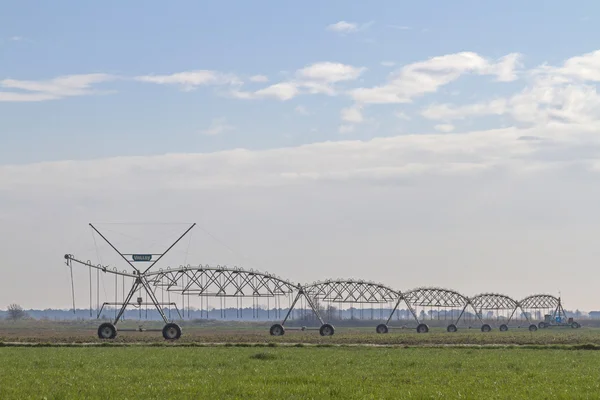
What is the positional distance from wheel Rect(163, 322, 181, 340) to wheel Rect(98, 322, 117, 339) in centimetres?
463

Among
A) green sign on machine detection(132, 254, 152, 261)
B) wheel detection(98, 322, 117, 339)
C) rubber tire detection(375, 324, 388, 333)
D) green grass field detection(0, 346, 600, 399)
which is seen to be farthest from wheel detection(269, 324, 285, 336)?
green grass field detection(0, 346, 600, 399)

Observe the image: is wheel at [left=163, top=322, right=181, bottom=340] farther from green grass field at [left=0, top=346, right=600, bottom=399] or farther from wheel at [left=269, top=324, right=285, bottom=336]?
green grass field at [left=0, top=346, right=600, bottom=399]

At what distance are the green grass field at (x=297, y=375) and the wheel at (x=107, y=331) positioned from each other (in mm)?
30442

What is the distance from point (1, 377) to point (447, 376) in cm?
1831

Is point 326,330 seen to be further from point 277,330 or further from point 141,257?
point 141,257

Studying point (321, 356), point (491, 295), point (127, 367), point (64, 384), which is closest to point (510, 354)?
point (321, 356)

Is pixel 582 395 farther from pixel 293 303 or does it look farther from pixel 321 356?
pixel 293 303

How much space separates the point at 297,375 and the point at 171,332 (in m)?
52.9

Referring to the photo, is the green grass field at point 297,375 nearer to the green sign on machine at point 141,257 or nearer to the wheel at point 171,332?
the wheel at point 171,332

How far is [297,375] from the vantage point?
133 ft

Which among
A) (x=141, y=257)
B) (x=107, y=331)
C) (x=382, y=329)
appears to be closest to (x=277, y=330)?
(x=141, y=257)

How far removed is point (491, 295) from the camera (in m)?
163

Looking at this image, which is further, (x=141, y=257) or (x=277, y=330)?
(x=277, y=330)

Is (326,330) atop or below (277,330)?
below
